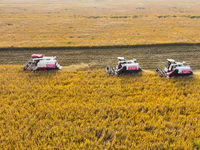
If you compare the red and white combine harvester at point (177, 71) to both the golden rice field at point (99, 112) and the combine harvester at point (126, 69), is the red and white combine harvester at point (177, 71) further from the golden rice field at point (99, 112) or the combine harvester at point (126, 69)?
the combine harvester at point (126, 69)

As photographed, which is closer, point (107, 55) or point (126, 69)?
point (126, 69)

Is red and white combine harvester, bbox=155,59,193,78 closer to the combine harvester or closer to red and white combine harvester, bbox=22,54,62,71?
the combine harvester

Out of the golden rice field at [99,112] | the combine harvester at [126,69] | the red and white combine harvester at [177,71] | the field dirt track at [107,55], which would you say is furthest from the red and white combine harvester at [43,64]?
the red and white combine harvester at [177,71]

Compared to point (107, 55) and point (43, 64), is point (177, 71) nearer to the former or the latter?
point (107, 55)

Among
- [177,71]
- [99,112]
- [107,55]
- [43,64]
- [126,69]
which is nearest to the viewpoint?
[99,112]

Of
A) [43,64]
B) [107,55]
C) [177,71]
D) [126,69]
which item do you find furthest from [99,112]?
[107,55]
